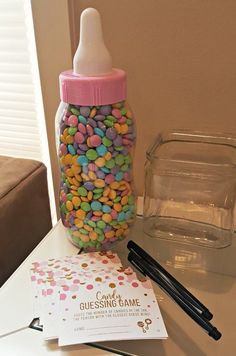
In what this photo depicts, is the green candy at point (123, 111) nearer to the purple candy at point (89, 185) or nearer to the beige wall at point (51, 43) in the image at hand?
the purple candy at point (89, 185)

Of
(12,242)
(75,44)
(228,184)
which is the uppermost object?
(75,44)

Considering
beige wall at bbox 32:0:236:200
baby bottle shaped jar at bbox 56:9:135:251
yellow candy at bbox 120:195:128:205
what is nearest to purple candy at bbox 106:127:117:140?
baby bottle shaped jar at bbox 56:9:135:251

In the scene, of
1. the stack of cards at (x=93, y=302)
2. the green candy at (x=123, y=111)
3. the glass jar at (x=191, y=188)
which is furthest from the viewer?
the glass jar at (x=191, y=188)

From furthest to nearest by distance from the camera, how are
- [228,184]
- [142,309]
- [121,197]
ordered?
[228,184], [121,197], [142,309]

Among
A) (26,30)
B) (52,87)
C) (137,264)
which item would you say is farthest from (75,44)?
(137,264)

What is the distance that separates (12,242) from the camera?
73 cm

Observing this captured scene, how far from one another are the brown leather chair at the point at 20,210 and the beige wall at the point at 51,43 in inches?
5.3

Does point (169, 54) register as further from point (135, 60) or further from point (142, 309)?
point (142, 309)

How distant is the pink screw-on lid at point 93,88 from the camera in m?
0.51

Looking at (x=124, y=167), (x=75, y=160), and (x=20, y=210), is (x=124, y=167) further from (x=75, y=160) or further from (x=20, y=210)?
(x=20, y=210)

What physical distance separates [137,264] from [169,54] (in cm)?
37

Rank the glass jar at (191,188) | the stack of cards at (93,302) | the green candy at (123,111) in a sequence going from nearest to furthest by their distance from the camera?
the stack of cards at (93,302)
the green candy at (123,111)
the glass jar at (191,188)

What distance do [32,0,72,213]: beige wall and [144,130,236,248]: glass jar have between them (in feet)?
0.73

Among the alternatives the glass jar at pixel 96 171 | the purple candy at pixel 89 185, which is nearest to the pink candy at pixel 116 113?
the glass jar at pixel 96 171
